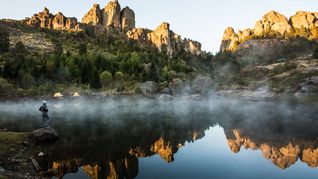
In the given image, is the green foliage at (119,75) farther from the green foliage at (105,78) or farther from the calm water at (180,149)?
the calm water at (180,149)

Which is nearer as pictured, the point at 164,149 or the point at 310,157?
the point at 310,157

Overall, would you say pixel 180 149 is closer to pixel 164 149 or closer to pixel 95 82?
pixel 164 149

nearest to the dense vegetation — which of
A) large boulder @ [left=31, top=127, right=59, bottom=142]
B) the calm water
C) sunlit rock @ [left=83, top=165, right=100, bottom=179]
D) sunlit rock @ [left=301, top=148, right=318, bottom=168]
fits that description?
the calm water

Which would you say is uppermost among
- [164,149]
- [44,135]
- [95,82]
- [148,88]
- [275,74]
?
[275,74]

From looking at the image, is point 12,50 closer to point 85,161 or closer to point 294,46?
point 85,161

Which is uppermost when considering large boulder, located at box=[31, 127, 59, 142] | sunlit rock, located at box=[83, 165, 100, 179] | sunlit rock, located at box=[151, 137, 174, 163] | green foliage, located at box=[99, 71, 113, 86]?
green foliage, located at box=[99, 71, 113, 86]

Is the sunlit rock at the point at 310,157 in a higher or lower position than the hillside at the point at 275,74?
lower

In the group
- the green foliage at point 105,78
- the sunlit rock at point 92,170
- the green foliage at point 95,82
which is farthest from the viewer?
the green foliage at point 105,78

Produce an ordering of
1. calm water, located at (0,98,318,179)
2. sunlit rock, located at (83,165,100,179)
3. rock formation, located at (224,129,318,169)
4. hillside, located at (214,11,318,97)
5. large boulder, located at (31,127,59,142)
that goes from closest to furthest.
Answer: sunlit rock, located at (83,165,100,179)
calm water, located at (0,98,318,179)
rock formation, located at (224,129,318,169)
large boulder, located at (31,127,59,142)
hillside, located at (214,11,318,97)

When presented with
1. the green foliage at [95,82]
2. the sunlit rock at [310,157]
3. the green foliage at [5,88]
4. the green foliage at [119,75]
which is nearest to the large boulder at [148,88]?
the green foliage at [119,75]

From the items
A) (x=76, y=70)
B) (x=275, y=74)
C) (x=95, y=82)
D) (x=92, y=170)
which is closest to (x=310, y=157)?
(x=92, y=170)

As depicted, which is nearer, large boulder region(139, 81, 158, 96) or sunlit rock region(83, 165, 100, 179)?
sunlit rock region(83, 165, 100, 179)

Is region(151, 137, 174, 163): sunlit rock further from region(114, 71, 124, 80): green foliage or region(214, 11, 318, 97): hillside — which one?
region(114, 71, 124, 80): green foliage

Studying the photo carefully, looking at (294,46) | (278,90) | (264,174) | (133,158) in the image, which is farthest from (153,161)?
(294,46)
